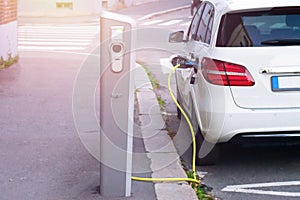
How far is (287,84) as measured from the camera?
5426 mm

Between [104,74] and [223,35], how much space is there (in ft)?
4.96

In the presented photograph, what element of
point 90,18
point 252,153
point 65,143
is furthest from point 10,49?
point 90,18

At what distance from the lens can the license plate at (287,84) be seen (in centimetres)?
542

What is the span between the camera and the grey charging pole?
470 cm

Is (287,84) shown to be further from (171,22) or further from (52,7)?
(52,7)

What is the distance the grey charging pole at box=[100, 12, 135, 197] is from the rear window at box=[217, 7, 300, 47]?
1.29 metres

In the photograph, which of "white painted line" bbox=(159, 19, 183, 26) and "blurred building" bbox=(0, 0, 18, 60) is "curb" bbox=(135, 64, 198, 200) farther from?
"white painted line" bbox=(159, 19, 183, 26)

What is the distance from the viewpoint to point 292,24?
5789 millimetres

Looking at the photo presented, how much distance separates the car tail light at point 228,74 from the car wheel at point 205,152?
2.29 ft

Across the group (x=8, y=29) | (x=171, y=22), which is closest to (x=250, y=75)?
(x=8, y=29)

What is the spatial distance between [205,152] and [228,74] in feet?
3.04

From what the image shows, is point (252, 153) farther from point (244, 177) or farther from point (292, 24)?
point (292, 24)

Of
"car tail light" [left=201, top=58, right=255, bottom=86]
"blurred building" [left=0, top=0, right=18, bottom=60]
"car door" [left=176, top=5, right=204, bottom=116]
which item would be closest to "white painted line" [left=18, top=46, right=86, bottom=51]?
"blurred building" [left=0, top=0, right=18, bottom=60]

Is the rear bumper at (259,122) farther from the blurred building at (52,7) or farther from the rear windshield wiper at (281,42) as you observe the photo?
the blurred building at (52,7)
